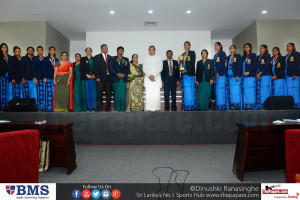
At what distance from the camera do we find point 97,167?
88.0 inches

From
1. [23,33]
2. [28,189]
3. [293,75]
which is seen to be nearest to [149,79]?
[293,75]

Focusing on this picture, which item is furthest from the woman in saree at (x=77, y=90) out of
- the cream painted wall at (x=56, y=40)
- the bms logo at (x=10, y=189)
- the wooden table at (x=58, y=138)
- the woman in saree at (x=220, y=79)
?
the cream painted wall at (x=56, y=40)

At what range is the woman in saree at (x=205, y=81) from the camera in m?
4.18

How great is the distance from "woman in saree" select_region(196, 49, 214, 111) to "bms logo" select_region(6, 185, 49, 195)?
3.48 metres

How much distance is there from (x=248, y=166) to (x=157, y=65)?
2773 millimetres

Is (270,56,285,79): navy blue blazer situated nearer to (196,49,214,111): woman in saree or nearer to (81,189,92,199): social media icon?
(196,49,214,111): woman in saree

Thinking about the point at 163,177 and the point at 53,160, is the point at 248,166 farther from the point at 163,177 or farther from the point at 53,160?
the point at 53,160

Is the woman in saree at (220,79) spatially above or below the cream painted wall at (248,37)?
below

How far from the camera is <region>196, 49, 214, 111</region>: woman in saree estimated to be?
4.18 m

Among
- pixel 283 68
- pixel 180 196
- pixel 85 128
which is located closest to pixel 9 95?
pixel 85 128

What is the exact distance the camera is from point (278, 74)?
13.9 ft

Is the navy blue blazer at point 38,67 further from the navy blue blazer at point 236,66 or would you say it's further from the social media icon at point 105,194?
the navy blue blazer at point 236,66

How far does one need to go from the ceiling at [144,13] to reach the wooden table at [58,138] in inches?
Answer: 163

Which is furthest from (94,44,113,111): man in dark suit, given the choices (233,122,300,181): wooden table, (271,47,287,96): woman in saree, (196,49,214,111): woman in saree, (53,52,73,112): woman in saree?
(271,47,287,96): woman in saree
